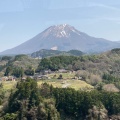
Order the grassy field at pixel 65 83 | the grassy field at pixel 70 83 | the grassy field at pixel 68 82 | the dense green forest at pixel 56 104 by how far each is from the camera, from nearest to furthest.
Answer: the dense green forest at pixel 56 104 → the grassy field at pixel 65 83 → the grassy field at pixel 68 82 → the grassy field at pixel 70 83

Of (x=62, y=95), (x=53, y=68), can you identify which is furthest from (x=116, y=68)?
(x=62, y=95)

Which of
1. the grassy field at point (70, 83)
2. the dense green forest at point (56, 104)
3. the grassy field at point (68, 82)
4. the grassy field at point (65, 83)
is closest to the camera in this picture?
the dense green forest at point (56, 104)

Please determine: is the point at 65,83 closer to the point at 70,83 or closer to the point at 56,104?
the point at 70,83

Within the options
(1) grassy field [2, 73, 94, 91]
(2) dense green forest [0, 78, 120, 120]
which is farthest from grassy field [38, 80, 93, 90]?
(2) dense green forest [0, 78, 120, 120]

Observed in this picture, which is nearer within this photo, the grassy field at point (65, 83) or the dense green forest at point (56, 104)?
the dense green forest at point (56, 104)

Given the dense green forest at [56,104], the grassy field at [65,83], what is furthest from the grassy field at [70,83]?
the dense green forest at [56,104]

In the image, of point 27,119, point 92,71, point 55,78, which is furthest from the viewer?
point 92,71

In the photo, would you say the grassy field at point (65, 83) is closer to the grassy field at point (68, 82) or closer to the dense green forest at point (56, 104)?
the grassy field at point (68, 82)

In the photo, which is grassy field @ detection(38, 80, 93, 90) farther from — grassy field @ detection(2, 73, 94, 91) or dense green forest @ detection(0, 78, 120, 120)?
dense green forest @ detection(0, 78, 120, 120)

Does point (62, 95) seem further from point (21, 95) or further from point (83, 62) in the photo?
point (83, 62)

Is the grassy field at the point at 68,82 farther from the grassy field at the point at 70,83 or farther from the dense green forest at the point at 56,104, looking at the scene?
the dense green forest at the point at 56,104

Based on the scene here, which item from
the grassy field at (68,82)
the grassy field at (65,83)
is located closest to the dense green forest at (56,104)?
the grassy field at (65,83)
